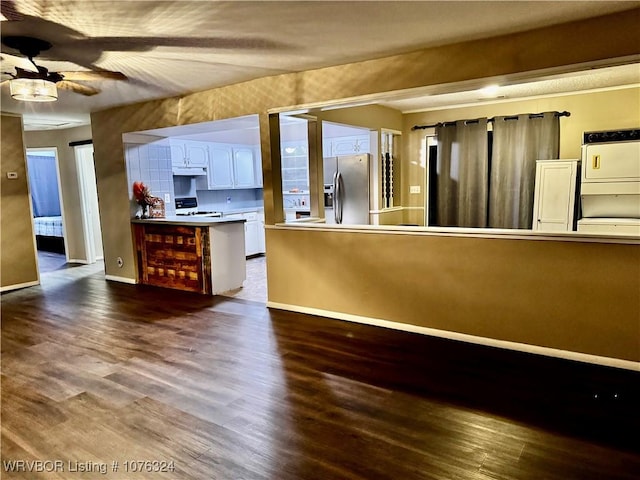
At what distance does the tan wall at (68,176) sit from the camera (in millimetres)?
7051

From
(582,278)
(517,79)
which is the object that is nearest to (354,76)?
(517,79)

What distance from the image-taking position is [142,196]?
5633mm

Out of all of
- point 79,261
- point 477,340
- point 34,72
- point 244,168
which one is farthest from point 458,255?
point 79,261

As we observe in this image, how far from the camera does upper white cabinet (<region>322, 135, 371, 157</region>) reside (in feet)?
23.5

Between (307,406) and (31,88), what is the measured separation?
291cm

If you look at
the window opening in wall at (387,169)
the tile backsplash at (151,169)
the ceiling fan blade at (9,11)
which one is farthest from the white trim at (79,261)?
the ceiling fan blade at (9,11)

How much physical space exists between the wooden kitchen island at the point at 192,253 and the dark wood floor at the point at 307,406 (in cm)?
133

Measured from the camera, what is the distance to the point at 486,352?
10.3 ft

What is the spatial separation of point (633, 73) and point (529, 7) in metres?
2.66

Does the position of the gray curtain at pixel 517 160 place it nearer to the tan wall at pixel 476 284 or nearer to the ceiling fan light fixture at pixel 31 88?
the tan wall at pixel 476 284

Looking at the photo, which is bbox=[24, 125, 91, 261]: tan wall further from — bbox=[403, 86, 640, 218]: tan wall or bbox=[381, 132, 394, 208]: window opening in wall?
bbox=[403, 86, 640, 218]: tan wall

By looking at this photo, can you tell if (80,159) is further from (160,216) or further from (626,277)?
(626,277)

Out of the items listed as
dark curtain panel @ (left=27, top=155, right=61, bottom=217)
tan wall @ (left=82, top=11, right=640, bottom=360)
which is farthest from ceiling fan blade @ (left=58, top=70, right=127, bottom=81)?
dark curtain panel @ (left=27, top=155, right=61, bottom=217)

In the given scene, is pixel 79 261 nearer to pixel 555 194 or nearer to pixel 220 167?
pixel 220 167
